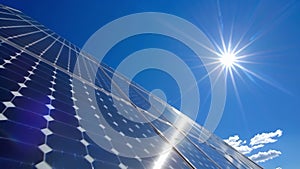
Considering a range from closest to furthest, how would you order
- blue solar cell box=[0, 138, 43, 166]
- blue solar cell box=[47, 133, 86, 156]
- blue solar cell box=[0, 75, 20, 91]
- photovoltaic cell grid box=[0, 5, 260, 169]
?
blue solar cell box=[0, 138, 43, 166] → photovoltaic cell grid box=[0, 5, 260, 169] → blue solar cell box=[47, 133, 86, 156] → blue solar cell box=[0, 75, 20, 91]

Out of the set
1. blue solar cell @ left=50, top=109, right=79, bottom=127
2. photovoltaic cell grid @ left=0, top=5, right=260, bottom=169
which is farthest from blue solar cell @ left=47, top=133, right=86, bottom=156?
blue solar cell @ left=50, top=109, right=79, bottom=127

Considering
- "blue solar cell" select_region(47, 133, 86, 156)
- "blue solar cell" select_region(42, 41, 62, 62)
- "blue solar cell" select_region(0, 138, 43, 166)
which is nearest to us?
"blue solar cell" select_region(0, 138, 43, 166)

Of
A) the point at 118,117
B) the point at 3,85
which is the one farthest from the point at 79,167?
the point at 118,117

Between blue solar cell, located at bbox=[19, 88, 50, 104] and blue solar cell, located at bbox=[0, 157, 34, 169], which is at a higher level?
blue solar cell, located at bbox=[19, 88, 50, 104]

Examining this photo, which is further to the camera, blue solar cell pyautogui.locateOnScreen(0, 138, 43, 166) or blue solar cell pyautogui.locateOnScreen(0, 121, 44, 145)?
blue solar cell pyautogui.locateOnScreen(0, 121, 44, 145)

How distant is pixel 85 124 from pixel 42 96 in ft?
2.82

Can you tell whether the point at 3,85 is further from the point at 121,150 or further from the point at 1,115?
the point at 121,150

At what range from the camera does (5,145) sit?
2.65 m

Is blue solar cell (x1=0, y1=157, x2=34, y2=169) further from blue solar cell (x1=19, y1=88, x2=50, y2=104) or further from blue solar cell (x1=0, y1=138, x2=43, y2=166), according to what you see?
blue solar cell (x1=19, y1=88, x2=50, y2=104)

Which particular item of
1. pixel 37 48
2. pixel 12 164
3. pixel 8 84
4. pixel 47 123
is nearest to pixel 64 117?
pixel 47 123

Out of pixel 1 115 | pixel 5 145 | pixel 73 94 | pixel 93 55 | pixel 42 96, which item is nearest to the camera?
pixel 5 145

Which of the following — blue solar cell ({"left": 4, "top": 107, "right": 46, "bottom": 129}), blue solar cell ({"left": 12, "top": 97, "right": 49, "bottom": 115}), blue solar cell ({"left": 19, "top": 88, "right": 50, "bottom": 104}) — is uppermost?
blue solar cell ({"left": 19, "top": 88, "right": 50, "bottom": 104})

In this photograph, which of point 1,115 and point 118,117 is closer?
point 1,115

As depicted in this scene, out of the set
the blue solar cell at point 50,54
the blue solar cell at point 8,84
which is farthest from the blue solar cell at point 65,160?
the blue solar cell at point 50,54
